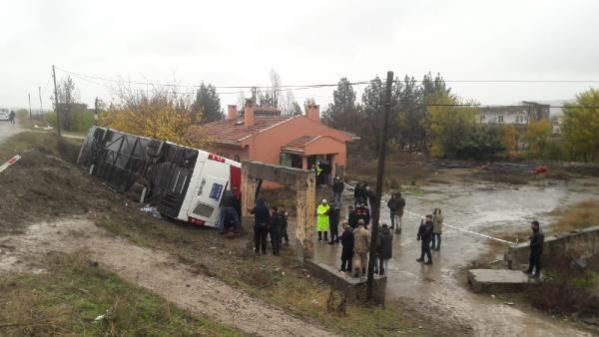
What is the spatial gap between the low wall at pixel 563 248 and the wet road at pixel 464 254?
103cm

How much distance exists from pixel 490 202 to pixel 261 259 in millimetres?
16222

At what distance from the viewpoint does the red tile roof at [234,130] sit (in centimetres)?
2447

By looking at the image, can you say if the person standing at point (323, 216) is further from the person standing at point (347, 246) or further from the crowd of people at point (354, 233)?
the person standing at point (347, 246)

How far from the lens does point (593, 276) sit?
13195 millimetres

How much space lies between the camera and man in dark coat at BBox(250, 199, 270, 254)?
1304 centimetres

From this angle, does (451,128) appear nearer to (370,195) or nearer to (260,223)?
(370,195)

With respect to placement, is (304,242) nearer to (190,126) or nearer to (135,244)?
(135,244)

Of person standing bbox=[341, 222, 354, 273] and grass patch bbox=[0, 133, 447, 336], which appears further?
person standing bbox=[341, 222, 354, 273]

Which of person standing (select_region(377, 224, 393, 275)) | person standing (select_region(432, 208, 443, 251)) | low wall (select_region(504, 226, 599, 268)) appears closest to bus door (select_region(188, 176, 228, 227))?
person standing (select_region(377, 224, 393, 275))

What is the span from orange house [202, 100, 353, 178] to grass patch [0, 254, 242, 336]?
16085 millimetres

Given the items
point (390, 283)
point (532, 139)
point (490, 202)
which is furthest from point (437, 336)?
point (532, 139)

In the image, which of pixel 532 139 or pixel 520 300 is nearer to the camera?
pixel 520 300

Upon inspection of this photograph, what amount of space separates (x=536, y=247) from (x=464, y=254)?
9.17ft

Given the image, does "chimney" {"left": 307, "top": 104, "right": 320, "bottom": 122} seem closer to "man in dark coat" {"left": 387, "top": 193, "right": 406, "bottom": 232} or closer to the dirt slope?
"man in dark coat" {"left": 387, "top": 193, "right": 406, "bottom": 232}
